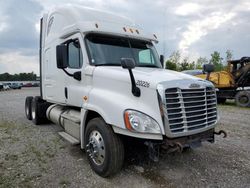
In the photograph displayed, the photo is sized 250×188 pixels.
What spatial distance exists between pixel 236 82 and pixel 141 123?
42.0ft

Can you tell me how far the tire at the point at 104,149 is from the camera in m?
3.70

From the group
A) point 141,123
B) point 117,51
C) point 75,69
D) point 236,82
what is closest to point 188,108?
point 141,123

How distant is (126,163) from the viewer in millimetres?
4500

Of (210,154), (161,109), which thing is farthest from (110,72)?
(210,154)

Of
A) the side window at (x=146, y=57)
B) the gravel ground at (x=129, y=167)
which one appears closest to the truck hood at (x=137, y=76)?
the side window at (x=146, y=57)

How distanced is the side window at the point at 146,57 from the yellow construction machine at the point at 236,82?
10633 mm

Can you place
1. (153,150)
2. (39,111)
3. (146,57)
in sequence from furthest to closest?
(39,111), (146,57), (153,150)

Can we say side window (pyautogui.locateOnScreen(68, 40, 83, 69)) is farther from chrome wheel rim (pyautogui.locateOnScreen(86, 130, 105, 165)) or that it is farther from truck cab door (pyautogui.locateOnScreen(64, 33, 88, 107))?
chrome wheel rim (pyautogui.locateOnScreen(86, 130, 105, 165))

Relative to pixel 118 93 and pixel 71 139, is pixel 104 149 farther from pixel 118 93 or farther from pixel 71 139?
pixel 71 139

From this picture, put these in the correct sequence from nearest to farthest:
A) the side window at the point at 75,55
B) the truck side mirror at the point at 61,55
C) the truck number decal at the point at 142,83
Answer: the truck number decal at the point at 142,83 → the truck side mirror at the point at 61,55 → the side window at the point at 75,55

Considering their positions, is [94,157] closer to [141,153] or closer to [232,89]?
[141,153]

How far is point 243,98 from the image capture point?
45.3ft

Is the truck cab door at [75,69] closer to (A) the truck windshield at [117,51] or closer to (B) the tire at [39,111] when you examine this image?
(A) the truck windshield at [117,51]

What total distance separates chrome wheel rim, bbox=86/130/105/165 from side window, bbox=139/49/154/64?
6.22 ft
